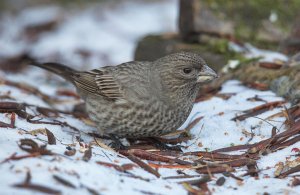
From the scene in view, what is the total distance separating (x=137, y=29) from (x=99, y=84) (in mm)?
6180

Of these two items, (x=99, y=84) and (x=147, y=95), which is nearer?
(x=147, y=95)

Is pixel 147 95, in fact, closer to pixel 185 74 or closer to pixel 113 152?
pixel 185 74

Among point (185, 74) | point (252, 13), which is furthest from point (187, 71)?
point (252, 13)

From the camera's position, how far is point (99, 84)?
5.87 metres

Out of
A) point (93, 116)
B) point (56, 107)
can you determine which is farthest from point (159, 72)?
point (56, 107)

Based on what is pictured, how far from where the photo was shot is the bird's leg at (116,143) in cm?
527

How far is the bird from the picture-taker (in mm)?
5301

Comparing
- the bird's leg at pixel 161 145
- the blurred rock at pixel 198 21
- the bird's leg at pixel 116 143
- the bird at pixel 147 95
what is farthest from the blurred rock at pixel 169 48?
the bird's leg at pixel 116 143

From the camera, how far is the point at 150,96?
5383 millimetres

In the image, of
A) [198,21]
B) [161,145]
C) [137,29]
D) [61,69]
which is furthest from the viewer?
[137,29]

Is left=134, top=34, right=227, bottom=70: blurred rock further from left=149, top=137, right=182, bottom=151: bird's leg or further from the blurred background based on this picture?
left=149, top=137, right=182, bottom=151: bird's leg

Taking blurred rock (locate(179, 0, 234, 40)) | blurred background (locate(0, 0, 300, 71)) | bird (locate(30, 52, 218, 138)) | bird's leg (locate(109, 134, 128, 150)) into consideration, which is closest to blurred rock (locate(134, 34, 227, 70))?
blurred background (locate(0, 0, 300, 71))

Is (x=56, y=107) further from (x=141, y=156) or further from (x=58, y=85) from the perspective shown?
(x=141, y=156)

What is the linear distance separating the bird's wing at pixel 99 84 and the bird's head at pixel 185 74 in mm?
499
